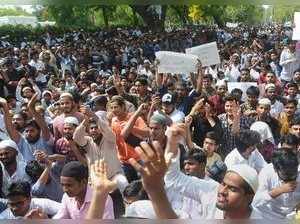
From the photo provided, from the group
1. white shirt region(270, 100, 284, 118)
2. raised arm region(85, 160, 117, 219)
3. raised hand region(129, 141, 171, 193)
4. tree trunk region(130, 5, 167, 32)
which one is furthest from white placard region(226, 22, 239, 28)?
raised hand region(129, 141, 171, 193)

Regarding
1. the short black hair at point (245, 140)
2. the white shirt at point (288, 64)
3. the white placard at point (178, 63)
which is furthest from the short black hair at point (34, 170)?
the white shirt at point (288, 64)

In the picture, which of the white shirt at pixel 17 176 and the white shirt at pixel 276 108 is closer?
the white shirt at pixel 17 176

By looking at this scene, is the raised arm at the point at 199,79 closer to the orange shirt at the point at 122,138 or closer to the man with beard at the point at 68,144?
the orange shirt at the point at 122,138

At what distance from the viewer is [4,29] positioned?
14.1 m

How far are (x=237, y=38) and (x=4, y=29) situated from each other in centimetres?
568

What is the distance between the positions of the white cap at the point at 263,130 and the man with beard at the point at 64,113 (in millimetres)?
1206

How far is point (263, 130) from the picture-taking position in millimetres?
4113

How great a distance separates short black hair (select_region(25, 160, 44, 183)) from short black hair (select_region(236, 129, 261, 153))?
112 centimetres

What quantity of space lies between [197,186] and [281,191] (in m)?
0.35

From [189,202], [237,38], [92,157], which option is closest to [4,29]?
[237,38]

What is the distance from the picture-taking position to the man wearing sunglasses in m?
2.45

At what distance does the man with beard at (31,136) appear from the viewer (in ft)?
12.1

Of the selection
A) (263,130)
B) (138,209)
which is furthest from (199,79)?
(138,209)

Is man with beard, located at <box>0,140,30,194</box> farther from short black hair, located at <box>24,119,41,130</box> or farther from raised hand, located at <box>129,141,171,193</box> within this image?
raised hand, located at <box>129,141,171,193</box>
